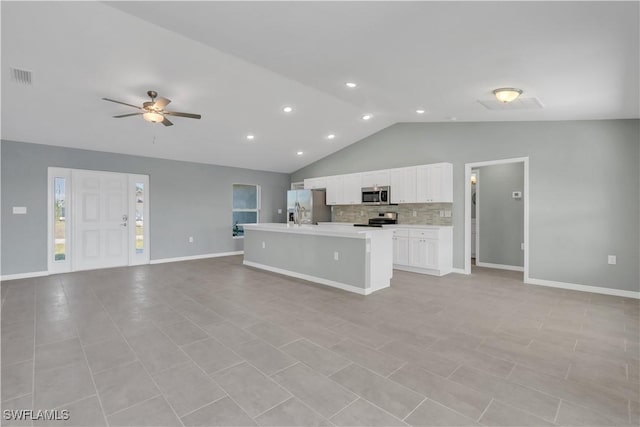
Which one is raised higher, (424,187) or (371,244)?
(424,187)

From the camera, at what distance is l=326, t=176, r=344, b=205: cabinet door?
25.6 feet

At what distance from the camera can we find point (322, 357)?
2.52 meters

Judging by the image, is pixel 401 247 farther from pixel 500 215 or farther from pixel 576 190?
pixel 576 190

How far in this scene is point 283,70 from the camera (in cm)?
378

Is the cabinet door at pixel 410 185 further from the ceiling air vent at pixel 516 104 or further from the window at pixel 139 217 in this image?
the window at pixel 139 217

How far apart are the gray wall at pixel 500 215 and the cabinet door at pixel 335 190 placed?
123 inches

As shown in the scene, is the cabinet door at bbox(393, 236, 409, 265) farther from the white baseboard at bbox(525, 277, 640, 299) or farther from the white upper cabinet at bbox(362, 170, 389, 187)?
the white baseboard at bbox(525, 277, 640, 299)

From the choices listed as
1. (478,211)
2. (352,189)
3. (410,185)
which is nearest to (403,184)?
(410,185)

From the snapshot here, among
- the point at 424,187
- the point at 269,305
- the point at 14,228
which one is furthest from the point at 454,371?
the point at 14,228

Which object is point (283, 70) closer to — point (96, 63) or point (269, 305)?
point (96, 63)

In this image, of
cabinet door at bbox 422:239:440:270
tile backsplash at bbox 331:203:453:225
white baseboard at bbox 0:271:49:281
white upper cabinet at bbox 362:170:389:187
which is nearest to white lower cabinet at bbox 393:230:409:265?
cabinet door at bbox 422:239:440:270

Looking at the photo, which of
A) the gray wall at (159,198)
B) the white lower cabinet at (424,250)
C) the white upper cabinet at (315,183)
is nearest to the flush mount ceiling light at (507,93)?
the white lower cabinet at (424,250)

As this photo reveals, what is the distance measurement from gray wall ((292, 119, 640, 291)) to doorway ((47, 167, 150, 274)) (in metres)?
6.72

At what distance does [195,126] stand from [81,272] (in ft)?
11.6
